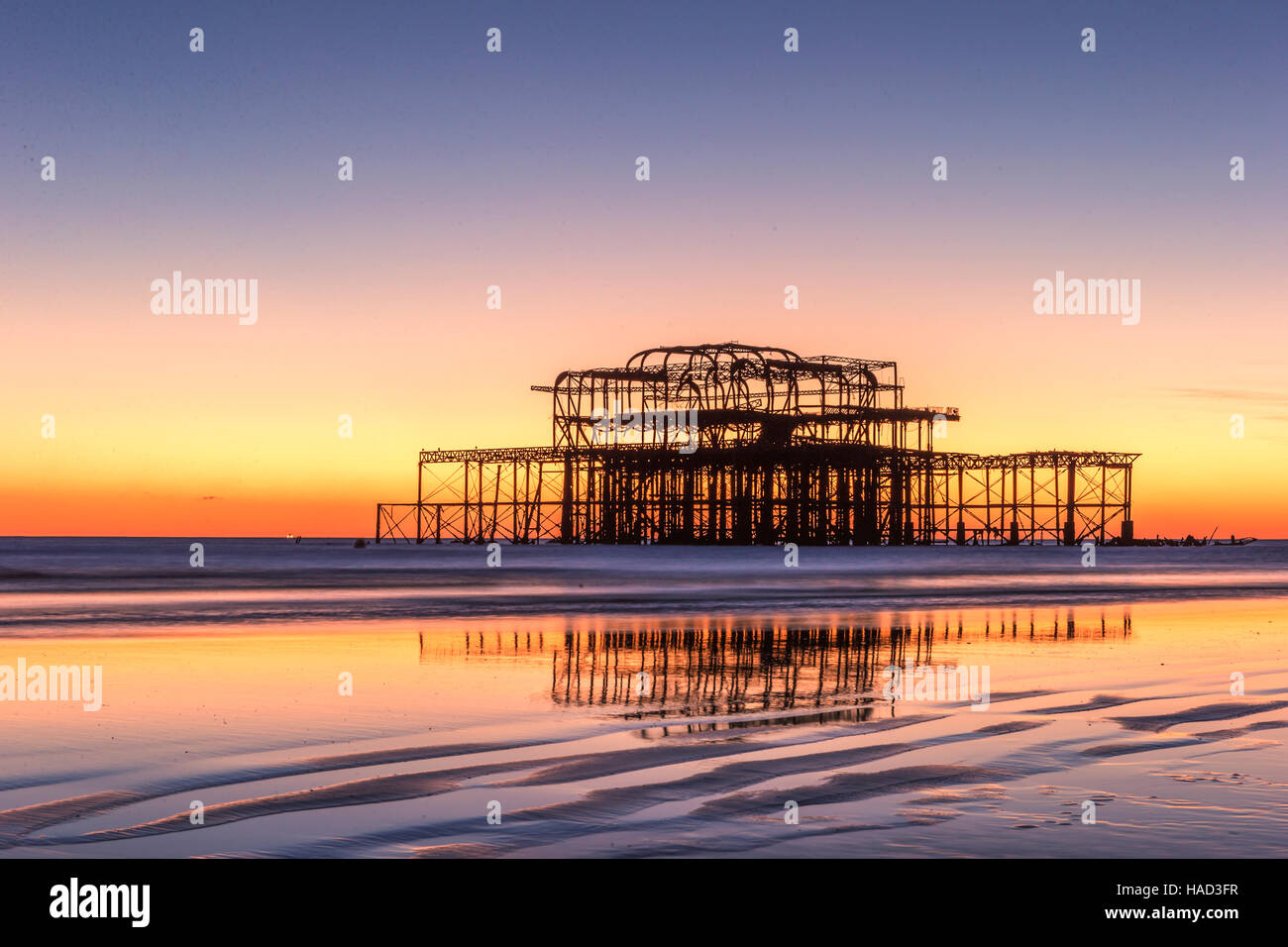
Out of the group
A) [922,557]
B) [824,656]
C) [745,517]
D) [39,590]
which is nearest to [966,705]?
[824,656]

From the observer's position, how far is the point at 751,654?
18344 mm

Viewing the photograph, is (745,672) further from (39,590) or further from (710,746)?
(39,590)

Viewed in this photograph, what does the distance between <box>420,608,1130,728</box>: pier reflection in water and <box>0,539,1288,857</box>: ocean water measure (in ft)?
0.31

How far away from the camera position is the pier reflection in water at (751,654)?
43.4 ft

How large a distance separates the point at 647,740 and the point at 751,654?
26.0ft

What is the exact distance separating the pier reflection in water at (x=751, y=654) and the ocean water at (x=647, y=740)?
0.31 feet

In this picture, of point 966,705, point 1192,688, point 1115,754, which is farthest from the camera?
point 1192,688

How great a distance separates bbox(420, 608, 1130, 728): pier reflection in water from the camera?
13219 millimetres

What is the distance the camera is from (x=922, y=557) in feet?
273

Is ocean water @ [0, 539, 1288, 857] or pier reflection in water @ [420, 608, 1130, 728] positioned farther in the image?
pier reflection in water @ [420, 608, 1130, 728]

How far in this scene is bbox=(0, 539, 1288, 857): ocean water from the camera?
7.22m

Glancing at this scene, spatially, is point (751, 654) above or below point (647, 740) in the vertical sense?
below

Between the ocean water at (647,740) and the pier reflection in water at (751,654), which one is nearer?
the ocean water at (647,740)
